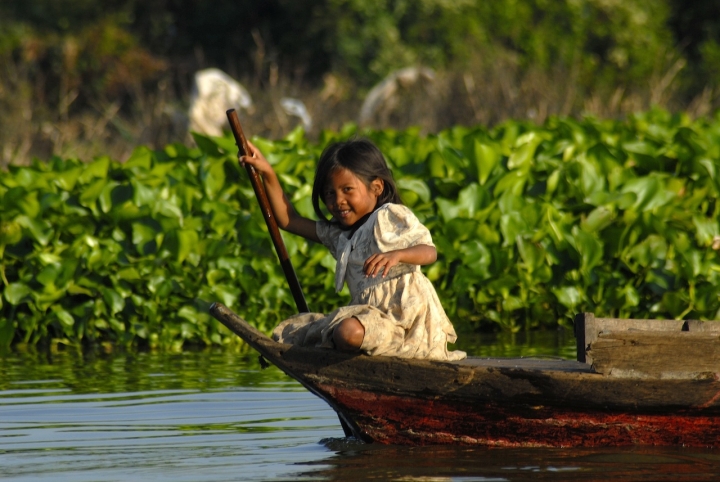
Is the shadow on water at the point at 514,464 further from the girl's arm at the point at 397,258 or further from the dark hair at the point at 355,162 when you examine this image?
the dark hair at the point at 355,162

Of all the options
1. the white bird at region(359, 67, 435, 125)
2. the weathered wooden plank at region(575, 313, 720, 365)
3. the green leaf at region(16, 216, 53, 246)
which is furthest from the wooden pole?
the white bird at region(359, 67, 435, 125)

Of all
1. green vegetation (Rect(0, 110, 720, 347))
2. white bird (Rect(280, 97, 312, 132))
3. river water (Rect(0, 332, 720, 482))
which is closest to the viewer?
river water (Rect(0, 332, 720, 482))

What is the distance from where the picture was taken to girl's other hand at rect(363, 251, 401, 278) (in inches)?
170

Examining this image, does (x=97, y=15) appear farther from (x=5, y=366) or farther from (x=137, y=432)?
(x=137, y=432)

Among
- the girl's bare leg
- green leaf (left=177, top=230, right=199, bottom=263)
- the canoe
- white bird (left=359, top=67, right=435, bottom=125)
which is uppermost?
white bird (left=359, top=67, right=435, bottom=125)

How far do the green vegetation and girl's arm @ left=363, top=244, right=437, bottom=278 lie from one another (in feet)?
10.1

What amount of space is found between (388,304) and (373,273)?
0.29 metres

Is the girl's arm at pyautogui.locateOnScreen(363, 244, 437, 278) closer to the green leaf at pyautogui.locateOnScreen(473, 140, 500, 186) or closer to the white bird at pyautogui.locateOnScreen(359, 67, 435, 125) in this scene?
the green leaf at pyautogui.locateOnScreen(473, 140, 500, 186)

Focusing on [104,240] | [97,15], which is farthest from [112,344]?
[97,15]

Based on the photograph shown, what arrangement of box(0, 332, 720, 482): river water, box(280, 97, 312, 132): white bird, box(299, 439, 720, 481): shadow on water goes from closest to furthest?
1. box(299, 439, 720, 481): shadow on water
2. box(0, 332, 720, 482): river water
3. box(280, 97, 312, 132): white bird

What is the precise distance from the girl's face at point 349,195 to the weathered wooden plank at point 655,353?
97cm

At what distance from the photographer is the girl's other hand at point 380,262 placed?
4.32 metres

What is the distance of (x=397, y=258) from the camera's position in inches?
172

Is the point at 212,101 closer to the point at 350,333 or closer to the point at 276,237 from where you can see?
the point at 276,237
